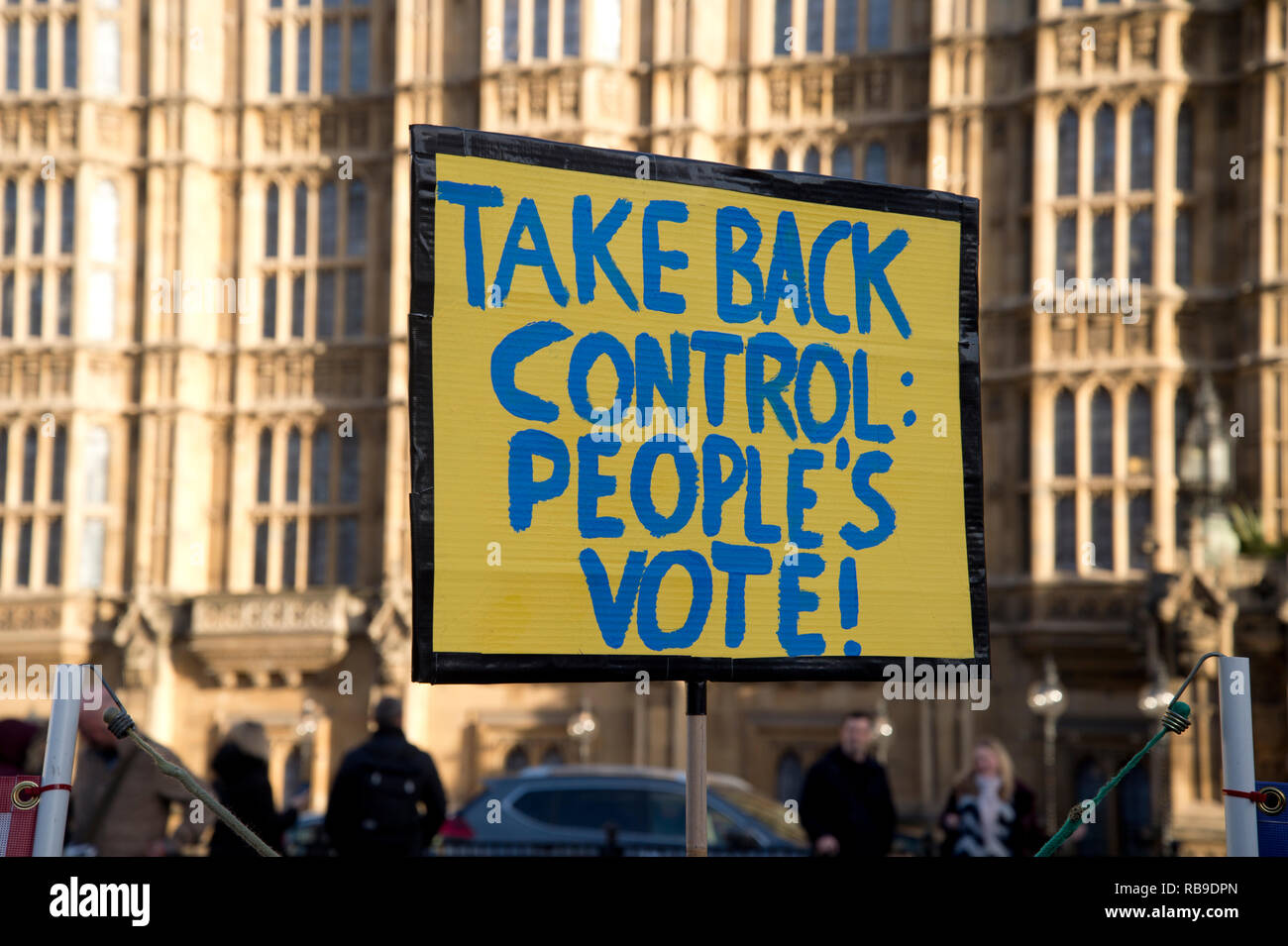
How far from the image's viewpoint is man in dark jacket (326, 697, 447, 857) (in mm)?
6723

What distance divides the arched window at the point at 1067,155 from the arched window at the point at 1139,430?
3.03m

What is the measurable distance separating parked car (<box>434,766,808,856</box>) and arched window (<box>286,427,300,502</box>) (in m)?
12.3

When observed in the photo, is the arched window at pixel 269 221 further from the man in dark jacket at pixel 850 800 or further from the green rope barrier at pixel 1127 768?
the green rope barrier at pixel 1127 768

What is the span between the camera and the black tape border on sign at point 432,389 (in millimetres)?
3268

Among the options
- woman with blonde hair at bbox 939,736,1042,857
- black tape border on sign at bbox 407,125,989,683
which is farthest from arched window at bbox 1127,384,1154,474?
black tape border on sign at bbox 407,125,989,683

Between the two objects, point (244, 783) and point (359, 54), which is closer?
point (244, 783)

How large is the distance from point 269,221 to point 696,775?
23404mm

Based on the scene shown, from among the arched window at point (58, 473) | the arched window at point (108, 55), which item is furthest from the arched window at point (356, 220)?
the arched window at point (58, 473)

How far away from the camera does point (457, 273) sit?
345 cm

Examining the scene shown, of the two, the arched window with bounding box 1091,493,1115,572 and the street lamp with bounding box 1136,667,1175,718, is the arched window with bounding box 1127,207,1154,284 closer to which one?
the arched window with bounding box 1091,493,1115,572

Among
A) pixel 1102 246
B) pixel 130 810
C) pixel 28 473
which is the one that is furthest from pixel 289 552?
pixel 130 810

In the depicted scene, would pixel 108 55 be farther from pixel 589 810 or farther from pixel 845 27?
pixel 589 810

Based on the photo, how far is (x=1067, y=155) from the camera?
21.3m
